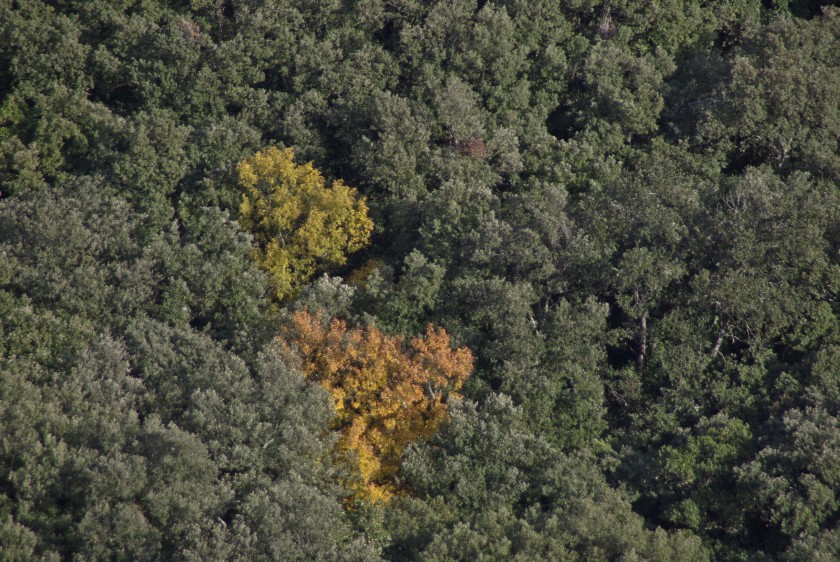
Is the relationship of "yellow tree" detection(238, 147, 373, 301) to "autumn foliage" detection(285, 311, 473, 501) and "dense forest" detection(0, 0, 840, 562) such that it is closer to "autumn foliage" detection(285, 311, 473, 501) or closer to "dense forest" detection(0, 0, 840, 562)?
"dense forest" detection(0, 0, 840, 562)

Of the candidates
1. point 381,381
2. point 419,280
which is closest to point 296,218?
point 419,280

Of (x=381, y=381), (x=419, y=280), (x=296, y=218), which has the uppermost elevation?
(x=419, y=280)

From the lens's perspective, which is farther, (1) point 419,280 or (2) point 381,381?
(1) point 419,280

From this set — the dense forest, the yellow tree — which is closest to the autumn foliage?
the dense forest

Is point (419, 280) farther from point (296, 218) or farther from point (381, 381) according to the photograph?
point (296, 218)

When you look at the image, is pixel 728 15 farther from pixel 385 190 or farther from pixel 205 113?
pixel 205 113

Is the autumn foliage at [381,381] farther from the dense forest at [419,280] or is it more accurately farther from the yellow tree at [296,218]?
the yellow tree at [296,218]
